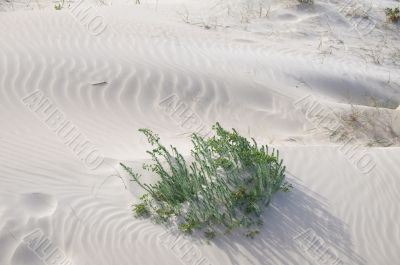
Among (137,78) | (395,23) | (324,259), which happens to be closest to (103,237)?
(324,259)

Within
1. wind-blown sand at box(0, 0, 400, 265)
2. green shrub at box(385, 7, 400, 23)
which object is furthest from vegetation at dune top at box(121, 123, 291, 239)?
green shrub at box(385, 7, 400, 23)

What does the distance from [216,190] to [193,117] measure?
248cm

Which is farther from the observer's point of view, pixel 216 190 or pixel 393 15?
pixel 393 15

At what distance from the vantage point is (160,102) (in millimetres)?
6844

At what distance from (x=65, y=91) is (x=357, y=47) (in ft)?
19.7

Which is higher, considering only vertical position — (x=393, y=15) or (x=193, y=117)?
(x=393, y=15)

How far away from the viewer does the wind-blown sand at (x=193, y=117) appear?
4.12 metres

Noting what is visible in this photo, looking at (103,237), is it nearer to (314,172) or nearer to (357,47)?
(314,172)

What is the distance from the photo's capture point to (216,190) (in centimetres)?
430

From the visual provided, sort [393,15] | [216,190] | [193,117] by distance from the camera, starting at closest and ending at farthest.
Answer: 1. [216,190]
2. [193,117]
3. [393,15]

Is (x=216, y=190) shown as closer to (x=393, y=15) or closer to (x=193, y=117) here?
(x=193, y=117)

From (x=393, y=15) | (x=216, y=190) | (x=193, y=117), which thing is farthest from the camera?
(x=393, y=15)

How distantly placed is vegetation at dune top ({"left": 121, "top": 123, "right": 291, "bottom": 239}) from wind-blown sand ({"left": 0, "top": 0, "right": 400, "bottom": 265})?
0.45ft

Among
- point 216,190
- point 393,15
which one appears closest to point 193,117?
point 216,190
